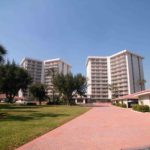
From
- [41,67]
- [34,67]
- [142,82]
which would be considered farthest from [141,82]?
[34,67]

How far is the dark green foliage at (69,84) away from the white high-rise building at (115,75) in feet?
178

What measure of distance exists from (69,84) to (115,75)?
74.7 meters

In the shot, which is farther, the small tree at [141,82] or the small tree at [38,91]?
the small tree at [141,82]

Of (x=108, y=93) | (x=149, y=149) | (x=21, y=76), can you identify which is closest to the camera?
(x=149, y=149)

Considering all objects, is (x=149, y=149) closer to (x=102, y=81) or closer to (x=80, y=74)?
(x=80, y=74)

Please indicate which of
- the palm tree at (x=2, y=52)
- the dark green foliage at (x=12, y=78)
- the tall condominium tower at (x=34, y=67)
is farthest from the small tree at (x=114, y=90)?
the palm tree at (x=2, y=52)

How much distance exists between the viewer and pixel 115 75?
128125mm

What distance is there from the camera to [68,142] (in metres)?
8.00

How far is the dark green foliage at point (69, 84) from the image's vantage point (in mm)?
61312

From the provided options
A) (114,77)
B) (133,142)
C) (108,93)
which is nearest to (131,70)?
(114,77)

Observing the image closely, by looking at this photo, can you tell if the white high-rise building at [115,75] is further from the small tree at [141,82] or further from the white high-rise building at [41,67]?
the white high-rise building at [41,67]

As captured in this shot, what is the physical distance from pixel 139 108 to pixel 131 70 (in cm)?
9586

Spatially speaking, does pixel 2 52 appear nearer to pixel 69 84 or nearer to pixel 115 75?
pixel 69 84

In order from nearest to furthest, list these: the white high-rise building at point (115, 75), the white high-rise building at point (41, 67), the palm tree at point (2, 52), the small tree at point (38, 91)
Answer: the palm tree at point (2, 52), the small tree at point (38, 91), the white high-rise building at point (115, 75), the white high-rise building at point (41, 67)
